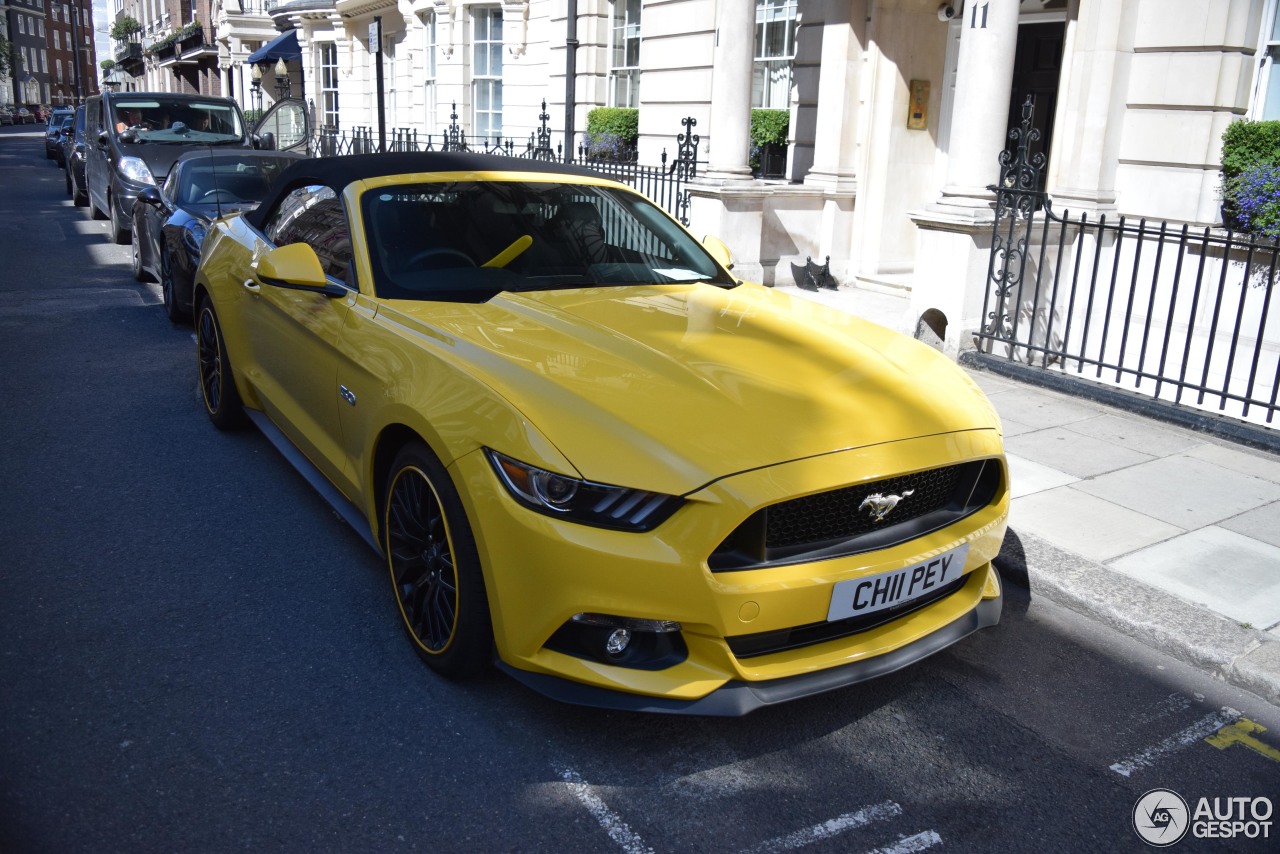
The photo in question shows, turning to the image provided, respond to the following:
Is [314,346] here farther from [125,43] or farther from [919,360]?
[125,43]

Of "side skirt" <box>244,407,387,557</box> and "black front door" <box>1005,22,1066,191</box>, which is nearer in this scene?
"side skirt" <box>244,407,387,557</box>

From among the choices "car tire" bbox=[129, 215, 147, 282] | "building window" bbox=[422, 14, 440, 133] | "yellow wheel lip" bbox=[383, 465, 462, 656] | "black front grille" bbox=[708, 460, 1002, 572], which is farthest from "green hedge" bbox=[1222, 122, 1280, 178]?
"building window" bbox=[422, 14, 440, 133]

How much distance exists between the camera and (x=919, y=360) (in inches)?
157

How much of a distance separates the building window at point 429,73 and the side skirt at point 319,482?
772 inches

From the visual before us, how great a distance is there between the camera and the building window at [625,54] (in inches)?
679

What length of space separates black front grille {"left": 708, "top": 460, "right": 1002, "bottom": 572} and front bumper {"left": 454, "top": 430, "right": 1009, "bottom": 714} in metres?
0.05

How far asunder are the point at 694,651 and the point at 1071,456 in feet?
13.2

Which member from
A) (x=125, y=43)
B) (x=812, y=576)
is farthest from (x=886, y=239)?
(x=125, y=43)

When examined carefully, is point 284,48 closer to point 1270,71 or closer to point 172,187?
point 172,187

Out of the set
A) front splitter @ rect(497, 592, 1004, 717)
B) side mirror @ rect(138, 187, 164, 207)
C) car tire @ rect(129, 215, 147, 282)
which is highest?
side mirror @ rect(138, 187, 164, 207)

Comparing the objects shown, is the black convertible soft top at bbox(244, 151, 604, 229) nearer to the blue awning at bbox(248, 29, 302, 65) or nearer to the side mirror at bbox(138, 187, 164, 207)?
the side mirror at bbox(138, 187, 164, 207)

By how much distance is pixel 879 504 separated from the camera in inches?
124

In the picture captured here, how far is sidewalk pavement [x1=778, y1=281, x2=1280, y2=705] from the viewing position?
4.05 metres

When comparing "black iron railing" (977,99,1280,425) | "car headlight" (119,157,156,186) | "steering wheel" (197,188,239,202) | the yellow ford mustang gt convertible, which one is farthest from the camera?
"car headlight" (119,157,156,186)
